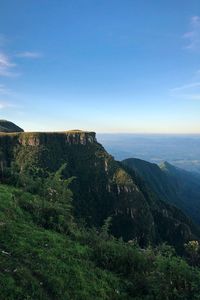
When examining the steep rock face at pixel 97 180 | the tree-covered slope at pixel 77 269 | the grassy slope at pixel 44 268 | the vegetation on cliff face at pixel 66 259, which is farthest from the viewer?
the steep rock face at pixel 97 180

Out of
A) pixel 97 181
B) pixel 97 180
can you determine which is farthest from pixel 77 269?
pixel 97 180

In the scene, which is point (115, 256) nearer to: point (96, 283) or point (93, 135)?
point (96, 283)

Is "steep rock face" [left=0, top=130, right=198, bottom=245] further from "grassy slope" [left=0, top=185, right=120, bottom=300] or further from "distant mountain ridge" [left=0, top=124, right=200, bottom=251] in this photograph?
"grassy slope" [left=0, top=185, right=120, bottom=300]

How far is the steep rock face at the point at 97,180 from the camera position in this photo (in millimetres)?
133125

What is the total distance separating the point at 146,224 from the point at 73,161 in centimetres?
3383

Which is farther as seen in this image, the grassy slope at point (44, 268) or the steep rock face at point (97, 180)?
the steep rock face at point (97, 180)

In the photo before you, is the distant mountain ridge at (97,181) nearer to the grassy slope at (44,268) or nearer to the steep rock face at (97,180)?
the steep rock face at (97,180)

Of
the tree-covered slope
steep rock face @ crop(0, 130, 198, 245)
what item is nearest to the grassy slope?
the tree-covered slope

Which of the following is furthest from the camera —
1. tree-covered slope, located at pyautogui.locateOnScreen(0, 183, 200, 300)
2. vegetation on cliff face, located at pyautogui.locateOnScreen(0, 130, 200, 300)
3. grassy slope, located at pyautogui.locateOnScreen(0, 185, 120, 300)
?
vegetation on cliff face, located at pyautogui.locateOnScreen(0, 130, 200, 300)

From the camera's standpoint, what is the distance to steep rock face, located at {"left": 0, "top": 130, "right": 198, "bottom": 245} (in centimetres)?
13312

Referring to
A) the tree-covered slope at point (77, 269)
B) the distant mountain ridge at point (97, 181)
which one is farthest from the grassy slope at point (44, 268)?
the distant mountain ridge at point (97, 181)

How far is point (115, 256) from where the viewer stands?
13797mm

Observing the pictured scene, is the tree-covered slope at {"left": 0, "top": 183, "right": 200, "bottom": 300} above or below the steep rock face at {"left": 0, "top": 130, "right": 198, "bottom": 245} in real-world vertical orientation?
above

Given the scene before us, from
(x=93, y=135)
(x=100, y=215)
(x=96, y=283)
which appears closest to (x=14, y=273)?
(x=96, y=283)
